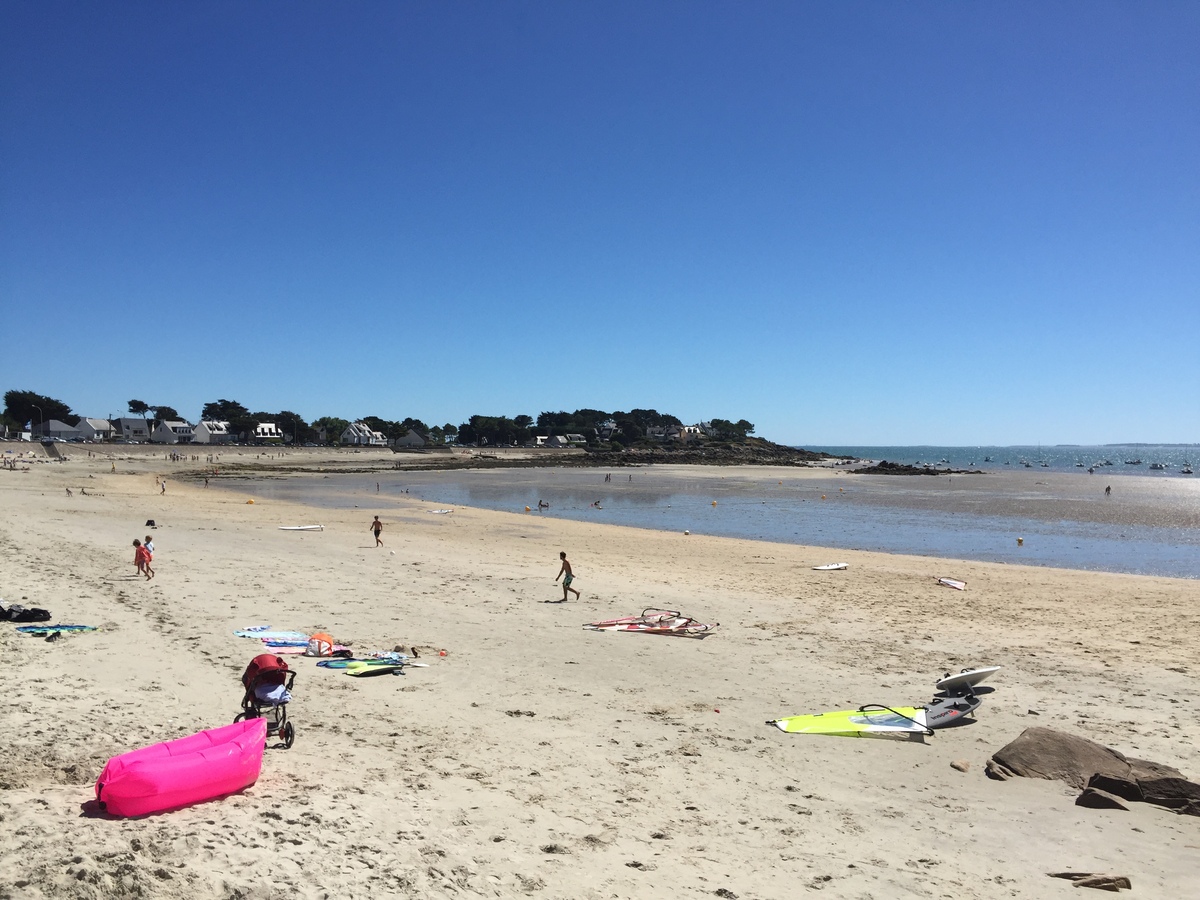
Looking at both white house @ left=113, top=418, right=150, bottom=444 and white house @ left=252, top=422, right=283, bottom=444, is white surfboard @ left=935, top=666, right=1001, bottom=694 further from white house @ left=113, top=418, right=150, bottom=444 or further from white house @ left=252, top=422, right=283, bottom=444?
white house @ left=113, top=418, right=150, bottom=444

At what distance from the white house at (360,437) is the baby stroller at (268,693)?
15012 centimetres

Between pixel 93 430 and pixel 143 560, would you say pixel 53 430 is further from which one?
pixel 143 560

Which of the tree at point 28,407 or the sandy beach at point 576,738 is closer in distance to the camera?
the sandy beach at point 576,738

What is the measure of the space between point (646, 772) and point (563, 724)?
1.54 meters

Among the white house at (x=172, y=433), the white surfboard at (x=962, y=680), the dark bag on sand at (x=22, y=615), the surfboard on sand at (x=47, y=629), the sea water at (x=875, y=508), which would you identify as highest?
the white house at (x=172, y=433)

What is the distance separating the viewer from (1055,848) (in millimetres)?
6266

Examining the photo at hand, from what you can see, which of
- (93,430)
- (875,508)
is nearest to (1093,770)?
(875,508)

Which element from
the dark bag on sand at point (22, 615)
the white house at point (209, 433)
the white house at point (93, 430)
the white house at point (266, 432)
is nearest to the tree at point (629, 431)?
the white house at point (266, 432)

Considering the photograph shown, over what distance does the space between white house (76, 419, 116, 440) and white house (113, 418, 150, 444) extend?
3.90 meters

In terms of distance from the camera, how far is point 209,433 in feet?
444

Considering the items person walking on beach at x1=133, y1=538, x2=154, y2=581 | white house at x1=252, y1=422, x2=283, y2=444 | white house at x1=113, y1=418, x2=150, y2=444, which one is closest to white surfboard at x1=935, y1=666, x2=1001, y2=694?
person walking on beach at x1=133, y1=538, x2=154, y2=581

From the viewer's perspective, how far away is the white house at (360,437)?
15300 centimetres

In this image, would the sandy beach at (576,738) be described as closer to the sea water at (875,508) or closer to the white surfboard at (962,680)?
the white surfboard at (962,680)

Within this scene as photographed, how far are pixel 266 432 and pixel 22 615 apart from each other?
490 feet
